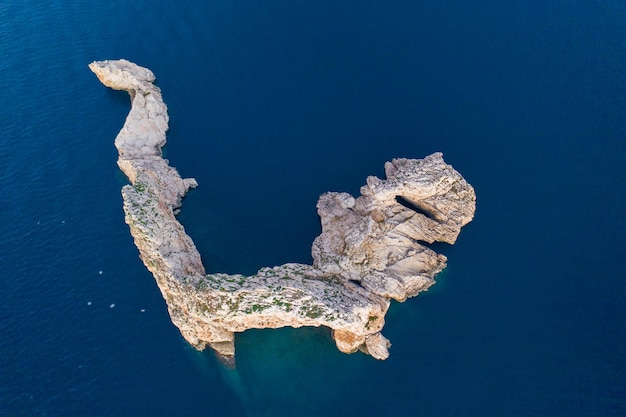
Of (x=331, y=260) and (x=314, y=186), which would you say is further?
(x=314, y=186)

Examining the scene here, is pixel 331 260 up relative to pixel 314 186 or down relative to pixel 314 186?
down

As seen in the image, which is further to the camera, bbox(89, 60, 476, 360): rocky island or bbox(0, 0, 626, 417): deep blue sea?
bbox(0, 0, 626, 417): deep blue sea

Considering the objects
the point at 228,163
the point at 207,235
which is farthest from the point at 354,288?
the point at 228,163

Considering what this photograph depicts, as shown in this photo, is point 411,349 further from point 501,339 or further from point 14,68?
point 14,68

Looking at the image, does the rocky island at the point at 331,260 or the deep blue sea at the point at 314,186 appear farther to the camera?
the deep blue sea at the point at 314,186
